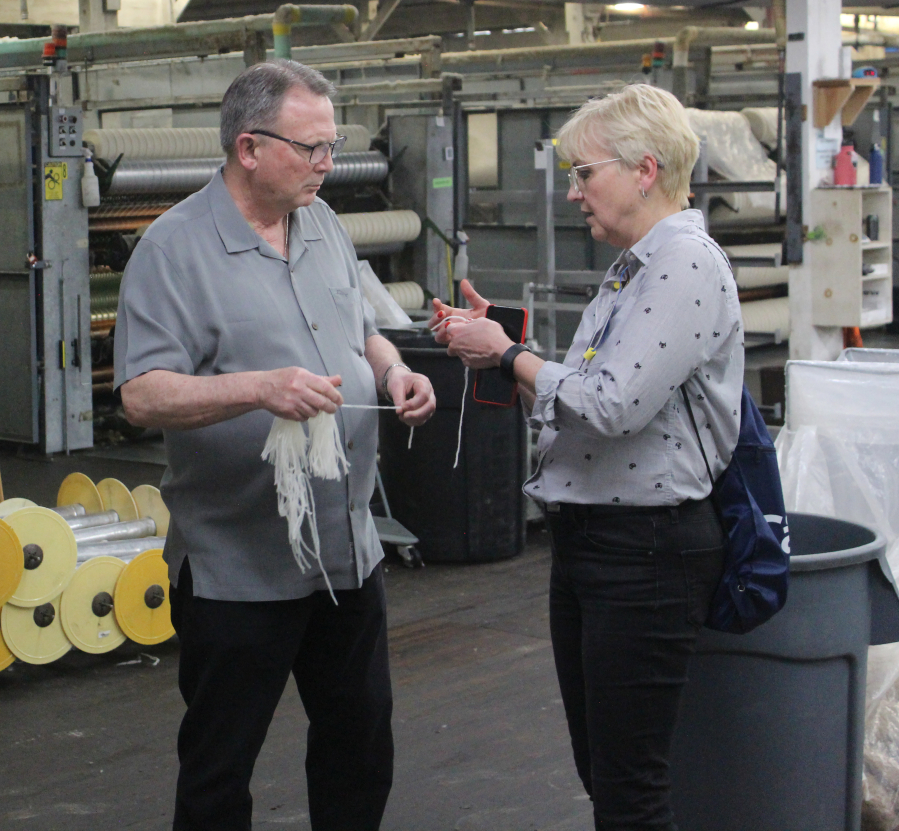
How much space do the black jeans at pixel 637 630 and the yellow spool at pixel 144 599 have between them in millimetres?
2283

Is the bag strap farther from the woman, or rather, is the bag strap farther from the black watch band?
the black watch band

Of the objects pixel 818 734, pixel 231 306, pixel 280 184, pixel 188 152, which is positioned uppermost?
pixel 188 152

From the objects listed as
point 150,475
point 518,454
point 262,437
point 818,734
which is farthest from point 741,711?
point 150,475

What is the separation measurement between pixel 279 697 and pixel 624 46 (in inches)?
306

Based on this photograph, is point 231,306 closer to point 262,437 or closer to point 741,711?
point 262,437

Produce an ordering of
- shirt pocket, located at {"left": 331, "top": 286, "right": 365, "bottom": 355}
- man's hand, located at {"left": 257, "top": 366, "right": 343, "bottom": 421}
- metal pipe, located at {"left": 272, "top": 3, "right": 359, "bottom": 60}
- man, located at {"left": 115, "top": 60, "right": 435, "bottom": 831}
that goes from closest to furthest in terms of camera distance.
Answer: man's hand, located at {"left": 257, "top": 366, "right": 343, "bottom": 421}
man, located at {"left": 115, "top": 60, "right": 435, "bottom": 831}
shirt pocket, located at {"left": 331, "top": 286, "right": 365, "bottom": 355}
metal pipe, located at {"left": 272, "top": 3, "right": 359, "bottom": 60}

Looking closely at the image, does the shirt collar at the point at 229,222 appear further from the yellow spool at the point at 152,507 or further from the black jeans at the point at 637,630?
the yellow spool at the point at 152,507

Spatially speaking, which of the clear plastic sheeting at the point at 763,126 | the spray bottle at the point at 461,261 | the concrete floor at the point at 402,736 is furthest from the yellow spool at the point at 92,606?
the clear plastic sheeting at the point at 763,126

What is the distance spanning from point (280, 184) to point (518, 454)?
3.27 m

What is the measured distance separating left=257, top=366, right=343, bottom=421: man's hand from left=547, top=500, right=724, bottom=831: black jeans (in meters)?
0.46

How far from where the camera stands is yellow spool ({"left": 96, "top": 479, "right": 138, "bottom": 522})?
4.32m

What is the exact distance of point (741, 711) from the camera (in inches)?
86.0

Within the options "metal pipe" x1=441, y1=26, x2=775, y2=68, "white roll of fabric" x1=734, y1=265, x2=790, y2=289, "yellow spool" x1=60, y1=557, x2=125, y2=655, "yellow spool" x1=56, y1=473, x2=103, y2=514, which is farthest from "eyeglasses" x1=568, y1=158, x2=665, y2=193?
"white roll of fabric" x1=734, y1=265, x2=790, y2=289

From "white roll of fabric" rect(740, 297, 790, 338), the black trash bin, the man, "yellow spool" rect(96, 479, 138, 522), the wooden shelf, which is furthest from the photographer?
"white roll of fabric" rect(740, 297, 790, 338)
